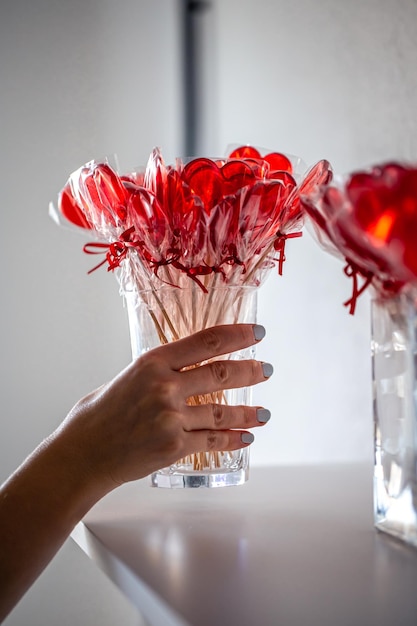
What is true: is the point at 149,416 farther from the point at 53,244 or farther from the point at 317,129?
the point at 53,244

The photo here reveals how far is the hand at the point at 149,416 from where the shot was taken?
1.99 feet

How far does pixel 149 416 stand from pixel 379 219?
0.27m

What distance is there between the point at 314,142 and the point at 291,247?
9.6 inches

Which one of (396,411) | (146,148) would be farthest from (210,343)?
(146,148)

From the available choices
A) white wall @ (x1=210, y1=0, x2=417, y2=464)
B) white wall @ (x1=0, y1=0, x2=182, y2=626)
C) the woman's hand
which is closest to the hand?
the woman's hand

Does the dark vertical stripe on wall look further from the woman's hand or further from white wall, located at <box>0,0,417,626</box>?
the woman's hand

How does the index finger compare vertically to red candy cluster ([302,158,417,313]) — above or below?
below

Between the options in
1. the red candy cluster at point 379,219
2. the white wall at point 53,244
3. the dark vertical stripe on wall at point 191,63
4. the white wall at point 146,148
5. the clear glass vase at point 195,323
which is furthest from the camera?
the dark vertical stripe on wall at point 191,63

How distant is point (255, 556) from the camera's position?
0.55 meters

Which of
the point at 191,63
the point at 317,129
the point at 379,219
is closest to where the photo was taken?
the point at 379,219

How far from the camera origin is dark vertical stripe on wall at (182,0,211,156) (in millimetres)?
1959

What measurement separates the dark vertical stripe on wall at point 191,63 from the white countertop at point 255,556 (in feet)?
4.53

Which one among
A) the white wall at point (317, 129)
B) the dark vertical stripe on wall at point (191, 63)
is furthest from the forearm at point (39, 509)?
the dark vertical stripe on wall at point (191, 63)

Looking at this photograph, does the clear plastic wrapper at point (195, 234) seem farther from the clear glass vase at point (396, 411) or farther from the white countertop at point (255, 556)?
the clear glass vase at point (396, 411)
